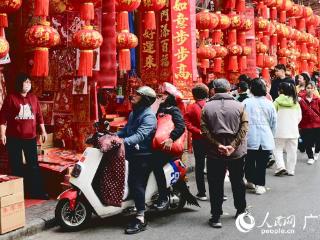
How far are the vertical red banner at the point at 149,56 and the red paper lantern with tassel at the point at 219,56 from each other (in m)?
2.15

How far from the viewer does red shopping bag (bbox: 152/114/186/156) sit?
6.43 meters

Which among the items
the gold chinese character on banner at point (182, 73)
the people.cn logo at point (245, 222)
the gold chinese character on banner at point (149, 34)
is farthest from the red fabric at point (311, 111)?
the people.cn logo at point (245, 222)

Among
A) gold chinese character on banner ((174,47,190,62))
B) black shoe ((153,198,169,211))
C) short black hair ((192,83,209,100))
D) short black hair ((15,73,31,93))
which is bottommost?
black shoe ((153,198,169,211))

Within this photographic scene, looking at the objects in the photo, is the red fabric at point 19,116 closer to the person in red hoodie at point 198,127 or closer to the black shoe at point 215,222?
A: the person in red hoodie at point 198,127

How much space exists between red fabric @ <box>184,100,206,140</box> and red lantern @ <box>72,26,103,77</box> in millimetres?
1816

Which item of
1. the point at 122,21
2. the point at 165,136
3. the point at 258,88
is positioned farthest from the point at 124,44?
the point at 165,136

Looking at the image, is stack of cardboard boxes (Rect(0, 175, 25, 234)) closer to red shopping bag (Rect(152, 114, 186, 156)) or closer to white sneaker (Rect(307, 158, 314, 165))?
red shopping bag (Rect(152, 114, 186, 156))

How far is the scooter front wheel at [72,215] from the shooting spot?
638cm

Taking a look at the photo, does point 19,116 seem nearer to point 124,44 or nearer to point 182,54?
point 124,44

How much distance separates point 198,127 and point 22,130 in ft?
9.48

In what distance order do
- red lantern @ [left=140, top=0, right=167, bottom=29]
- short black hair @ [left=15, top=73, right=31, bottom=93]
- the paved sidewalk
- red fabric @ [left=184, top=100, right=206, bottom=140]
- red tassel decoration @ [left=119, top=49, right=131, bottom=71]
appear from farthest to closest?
red lantern @ [left=140, top=0, right=167, bottom=29]
red tassel decoration @ [left=119, top=49, right=131, bottom=71]
red fabric @ [left=184, top=100, right=206, bottom=140]
short black hair @ [left=15, top=73, right=31, bottom=93]
the paved sidewalk

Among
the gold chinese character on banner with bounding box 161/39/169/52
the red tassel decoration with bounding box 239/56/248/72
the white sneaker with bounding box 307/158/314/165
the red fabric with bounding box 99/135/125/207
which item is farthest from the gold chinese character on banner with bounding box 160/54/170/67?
the red fabric with bounding box 99/135/125/207

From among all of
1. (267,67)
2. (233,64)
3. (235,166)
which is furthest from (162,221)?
(267,67)

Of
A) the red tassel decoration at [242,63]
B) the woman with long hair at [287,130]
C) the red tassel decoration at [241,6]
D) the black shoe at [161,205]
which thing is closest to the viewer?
the black shoe at [161,205]
